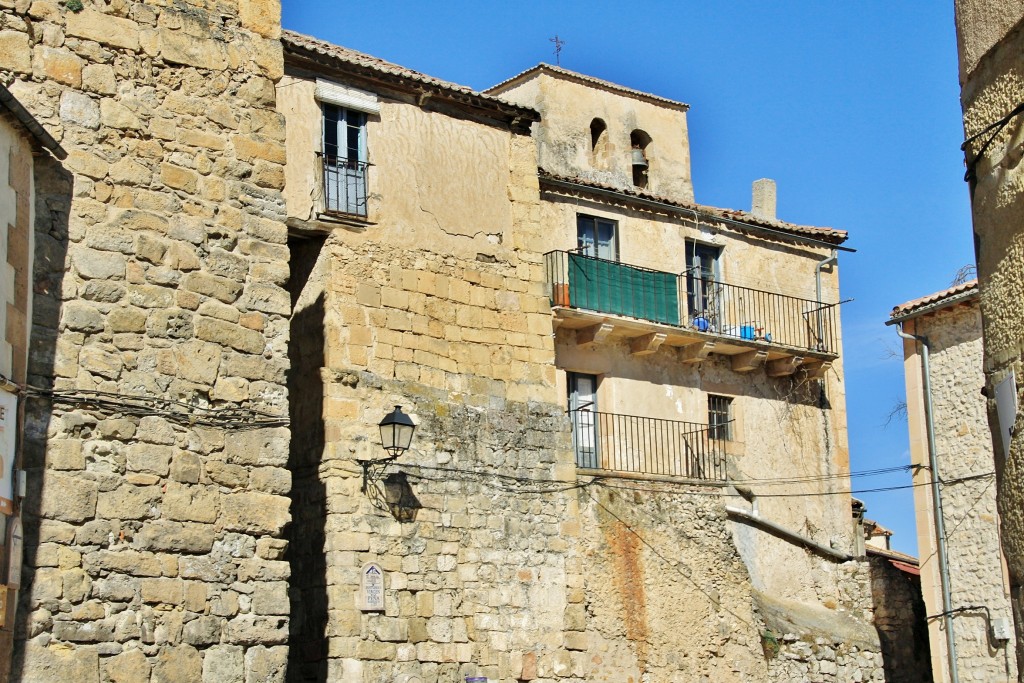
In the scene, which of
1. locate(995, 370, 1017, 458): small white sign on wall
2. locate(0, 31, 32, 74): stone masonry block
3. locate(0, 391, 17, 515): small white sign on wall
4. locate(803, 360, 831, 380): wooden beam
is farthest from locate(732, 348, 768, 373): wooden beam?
locate(0, 391, 17, 515): small white sign on wall

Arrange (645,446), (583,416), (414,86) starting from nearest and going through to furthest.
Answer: (414,86) < (583,416) < (645,446)

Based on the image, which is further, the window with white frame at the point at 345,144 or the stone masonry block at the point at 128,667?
the window with white frame at the point at 345,144

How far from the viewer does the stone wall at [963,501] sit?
20625 millimetres

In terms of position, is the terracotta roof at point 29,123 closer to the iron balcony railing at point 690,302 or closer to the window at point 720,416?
the iron balcony railing at point 690,302

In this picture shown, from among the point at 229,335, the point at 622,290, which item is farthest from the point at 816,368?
the point at 229,335

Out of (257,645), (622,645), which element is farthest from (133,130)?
(622,645)

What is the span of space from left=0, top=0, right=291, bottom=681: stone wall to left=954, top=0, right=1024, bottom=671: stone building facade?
452cm

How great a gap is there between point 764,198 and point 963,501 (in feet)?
22.4

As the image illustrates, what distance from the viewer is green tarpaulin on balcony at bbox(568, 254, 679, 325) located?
2031 cm

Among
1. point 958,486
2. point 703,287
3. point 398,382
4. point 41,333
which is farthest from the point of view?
point 703,287

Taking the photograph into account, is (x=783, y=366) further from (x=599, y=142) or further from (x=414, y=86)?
(x=414, y=86)

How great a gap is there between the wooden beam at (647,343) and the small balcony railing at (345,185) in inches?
275

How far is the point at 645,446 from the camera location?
67.8 ft

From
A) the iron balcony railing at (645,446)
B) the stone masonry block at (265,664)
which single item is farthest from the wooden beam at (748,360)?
the stone masonry block at (265,664)
